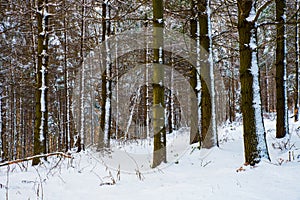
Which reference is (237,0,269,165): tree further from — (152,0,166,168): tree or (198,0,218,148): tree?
(198,0,218,148): tree

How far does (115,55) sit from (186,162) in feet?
32.5

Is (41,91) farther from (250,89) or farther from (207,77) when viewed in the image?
(250,89)

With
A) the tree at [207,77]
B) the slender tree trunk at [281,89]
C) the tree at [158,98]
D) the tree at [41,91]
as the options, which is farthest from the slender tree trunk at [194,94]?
the tree at [41,91]

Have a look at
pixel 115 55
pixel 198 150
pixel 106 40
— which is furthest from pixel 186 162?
pixel 115 55

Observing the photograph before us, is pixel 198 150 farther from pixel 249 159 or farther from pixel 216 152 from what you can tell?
pixel 249 159

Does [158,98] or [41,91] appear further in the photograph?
[41,91]

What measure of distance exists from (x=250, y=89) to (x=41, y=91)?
6.15 meters

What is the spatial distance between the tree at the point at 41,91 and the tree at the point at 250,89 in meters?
5.94

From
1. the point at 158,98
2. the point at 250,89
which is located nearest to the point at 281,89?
the point at 250,89

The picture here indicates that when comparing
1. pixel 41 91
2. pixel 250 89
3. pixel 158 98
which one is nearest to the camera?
pixel 250 89

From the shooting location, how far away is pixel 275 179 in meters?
3.59

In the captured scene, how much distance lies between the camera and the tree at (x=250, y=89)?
446 centimetres

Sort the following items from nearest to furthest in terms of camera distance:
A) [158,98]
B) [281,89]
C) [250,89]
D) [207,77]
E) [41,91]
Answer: [250,89], [158,98], [207,77], [41,91], [281,89]

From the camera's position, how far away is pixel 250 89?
4539mm
